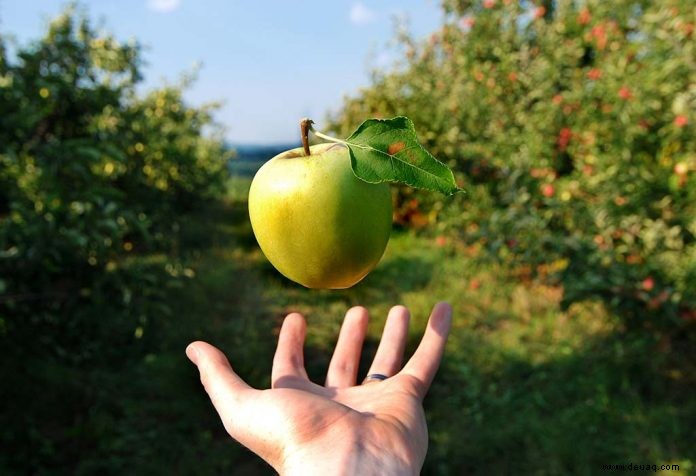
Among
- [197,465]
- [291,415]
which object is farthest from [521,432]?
[291,415]

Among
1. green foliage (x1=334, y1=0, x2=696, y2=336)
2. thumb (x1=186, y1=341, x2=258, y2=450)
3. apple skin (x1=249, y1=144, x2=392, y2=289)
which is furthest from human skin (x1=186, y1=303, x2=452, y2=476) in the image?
green foliage (x1=334, y1=0, x2=696, y2=336)

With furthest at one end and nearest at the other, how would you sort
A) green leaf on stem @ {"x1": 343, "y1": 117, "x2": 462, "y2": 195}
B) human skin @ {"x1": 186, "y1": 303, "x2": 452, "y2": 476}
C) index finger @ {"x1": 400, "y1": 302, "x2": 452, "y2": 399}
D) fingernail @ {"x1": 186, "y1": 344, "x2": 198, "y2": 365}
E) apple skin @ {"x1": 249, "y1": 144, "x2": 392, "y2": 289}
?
index finger @ {"x1": 400, "y1": 302, "x2": 452, "y2": 399}, fingernail @ {"x1": 186, "y1": 344, "x2": 198, "y2": 365}, human skin @ {"x1": 186, "y1": 303, "x2": 452, "y2": 476}, apple skin @ {"x1": 249, "y1": 144, "x2": 392, "y2": 289}, green leaf on stem @ {"x1": 343, "y1": 117, "x2": 462, "y2": 195}

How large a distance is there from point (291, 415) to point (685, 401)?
9.22 ft

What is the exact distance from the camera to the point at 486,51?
4.72 m

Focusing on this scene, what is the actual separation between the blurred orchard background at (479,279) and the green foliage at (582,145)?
0.02 meters

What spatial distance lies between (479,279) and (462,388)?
5.01ft

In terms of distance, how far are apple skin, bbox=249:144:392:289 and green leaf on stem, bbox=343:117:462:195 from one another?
0.13 m

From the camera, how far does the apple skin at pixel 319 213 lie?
1.07 meters

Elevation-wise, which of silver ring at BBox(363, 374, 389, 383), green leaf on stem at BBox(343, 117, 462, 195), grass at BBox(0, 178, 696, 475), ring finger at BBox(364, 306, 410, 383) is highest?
green leaf on stem at BBox(343, 117, 462, 195)

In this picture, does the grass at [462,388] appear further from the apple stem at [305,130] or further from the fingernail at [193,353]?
the apple stem at [305,130]

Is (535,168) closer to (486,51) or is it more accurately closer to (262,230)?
(486,51)

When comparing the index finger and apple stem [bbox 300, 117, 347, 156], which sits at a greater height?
Result: apple stem [bbox 300, 117, 347, 156]

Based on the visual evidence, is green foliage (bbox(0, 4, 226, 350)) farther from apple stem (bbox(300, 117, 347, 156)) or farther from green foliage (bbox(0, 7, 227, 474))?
apple stem (bbox(300, 117, 347, 156))

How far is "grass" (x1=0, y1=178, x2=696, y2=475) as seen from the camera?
9.83 ft
